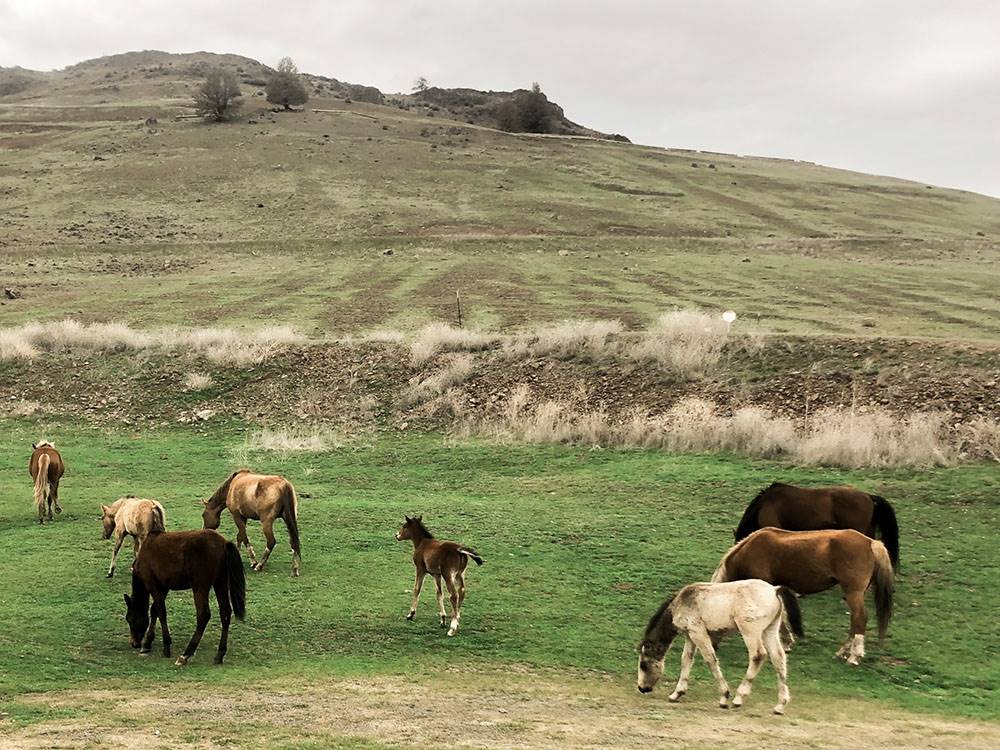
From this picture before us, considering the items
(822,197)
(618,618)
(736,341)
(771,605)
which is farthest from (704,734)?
(822,197)

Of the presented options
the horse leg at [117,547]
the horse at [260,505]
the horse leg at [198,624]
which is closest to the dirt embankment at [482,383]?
the horse at [260,505]

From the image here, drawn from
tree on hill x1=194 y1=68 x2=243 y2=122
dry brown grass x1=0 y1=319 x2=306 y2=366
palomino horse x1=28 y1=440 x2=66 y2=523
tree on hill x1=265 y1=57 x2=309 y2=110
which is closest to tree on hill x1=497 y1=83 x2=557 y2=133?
tree on hill x1=265 y1=57 x2=309 y2=110

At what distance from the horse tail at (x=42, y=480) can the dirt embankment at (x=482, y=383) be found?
29.6 ft

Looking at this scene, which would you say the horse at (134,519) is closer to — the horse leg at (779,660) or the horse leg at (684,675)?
the horse leg at (684,675)

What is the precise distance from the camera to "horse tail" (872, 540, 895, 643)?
32.7ft

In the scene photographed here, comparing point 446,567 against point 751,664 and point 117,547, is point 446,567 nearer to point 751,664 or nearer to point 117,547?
point 751,664

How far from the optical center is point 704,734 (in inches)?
297

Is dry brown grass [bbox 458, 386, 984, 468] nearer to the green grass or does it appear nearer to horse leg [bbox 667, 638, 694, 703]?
the green grass

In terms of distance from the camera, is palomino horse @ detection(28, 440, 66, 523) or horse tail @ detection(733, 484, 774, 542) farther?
palomino horse @ detection(28, 440, 66, 523)

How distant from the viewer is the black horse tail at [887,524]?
1230 cm

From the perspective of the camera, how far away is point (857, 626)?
9.95 m

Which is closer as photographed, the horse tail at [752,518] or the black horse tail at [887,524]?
the black horse tail at [887,524]

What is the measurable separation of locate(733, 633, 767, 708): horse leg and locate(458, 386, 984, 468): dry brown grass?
10.8m

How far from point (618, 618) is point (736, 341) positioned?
595 inches
